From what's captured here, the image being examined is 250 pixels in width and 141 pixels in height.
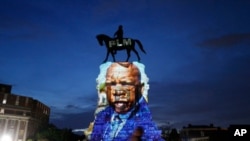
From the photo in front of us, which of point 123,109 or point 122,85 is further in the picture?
point 122,85

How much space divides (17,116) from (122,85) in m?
44.9

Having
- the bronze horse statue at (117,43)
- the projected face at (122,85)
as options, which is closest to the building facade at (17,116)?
the projected face at (122,85)

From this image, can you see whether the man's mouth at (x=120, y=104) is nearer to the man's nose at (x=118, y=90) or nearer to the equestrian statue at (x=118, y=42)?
the man's nose at (x=118, y=90)

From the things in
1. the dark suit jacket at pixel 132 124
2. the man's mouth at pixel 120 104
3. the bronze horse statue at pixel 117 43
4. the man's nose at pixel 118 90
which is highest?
the bronze horse statue at pixel 117 43

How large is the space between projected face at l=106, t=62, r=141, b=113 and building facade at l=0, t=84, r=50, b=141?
139ft

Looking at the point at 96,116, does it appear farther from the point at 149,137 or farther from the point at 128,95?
the point at 149,137

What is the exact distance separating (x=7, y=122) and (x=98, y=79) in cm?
4165

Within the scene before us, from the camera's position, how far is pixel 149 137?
2794 centimetres

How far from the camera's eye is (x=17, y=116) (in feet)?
218

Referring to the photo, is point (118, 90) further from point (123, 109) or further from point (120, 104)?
point (123, 109)

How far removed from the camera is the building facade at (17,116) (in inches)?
2532

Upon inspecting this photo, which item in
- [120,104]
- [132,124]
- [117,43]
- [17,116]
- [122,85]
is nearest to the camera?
[132,124]

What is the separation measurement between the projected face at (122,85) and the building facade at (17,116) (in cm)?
4245

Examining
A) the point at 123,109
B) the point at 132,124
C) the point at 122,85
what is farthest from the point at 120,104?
the point at 132,124
